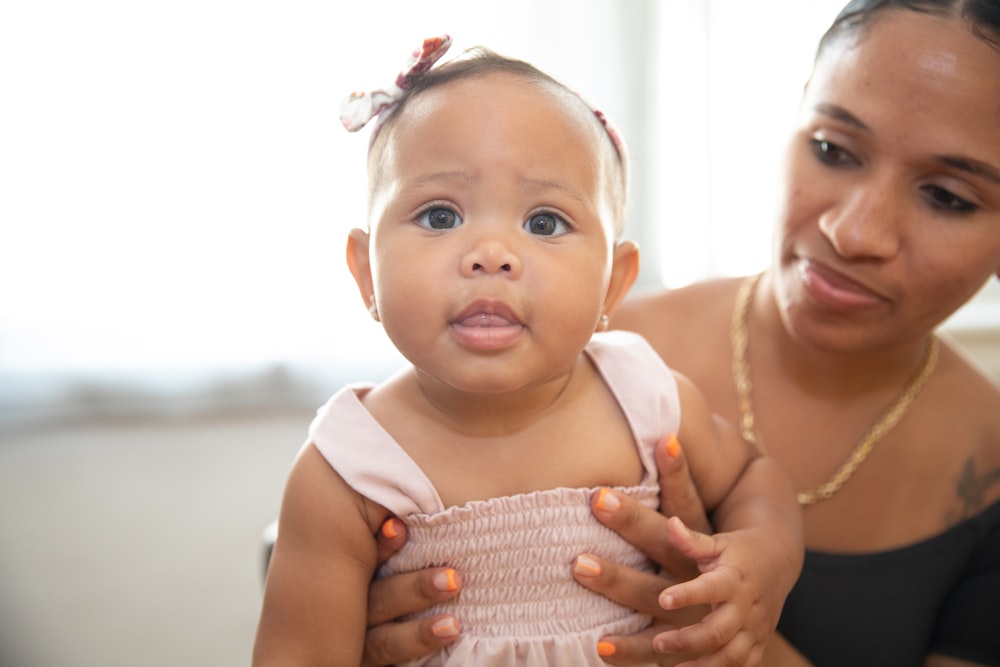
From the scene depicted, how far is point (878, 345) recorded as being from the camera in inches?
52.1

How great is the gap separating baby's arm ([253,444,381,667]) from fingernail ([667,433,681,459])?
35cm

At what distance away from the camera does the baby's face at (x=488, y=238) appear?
3.18ft

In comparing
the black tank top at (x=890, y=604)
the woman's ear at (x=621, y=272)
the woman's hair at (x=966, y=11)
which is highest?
the woman's hair at (x=966, y=11)

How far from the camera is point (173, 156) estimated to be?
→ 1.96 metres

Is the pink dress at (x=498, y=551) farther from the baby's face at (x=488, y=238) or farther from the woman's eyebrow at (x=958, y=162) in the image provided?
the woman's eyebrow at (x=958, y=162)

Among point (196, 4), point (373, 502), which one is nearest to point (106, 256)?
point (196, 4)

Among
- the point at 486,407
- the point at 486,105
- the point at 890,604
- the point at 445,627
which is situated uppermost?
the point at 486,105

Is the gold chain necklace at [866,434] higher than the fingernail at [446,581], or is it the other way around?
the gold chain necklace at [866,434]

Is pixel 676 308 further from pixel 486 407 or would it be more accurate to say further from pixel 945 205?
pixel 486 407

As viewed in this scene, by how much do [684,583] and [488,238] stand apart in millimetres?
426

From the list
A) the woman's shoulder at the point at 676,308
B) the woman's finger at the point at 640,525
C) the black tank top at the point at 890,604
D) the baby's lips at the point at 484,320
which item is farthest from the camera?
the woman's shoulder at the point at 676,308

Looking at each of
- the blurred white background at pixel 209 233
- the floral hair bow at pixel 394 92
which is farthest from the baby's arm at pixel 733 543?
the blurred white background at pixel 209 233

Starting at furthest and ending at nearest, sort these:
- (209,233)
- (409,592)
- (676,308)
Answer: (209,233), (676,308), (409,592)

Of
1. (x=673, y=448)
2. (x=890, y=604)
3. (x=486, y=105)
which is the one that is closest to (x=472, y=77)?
(x=486, y=105)
